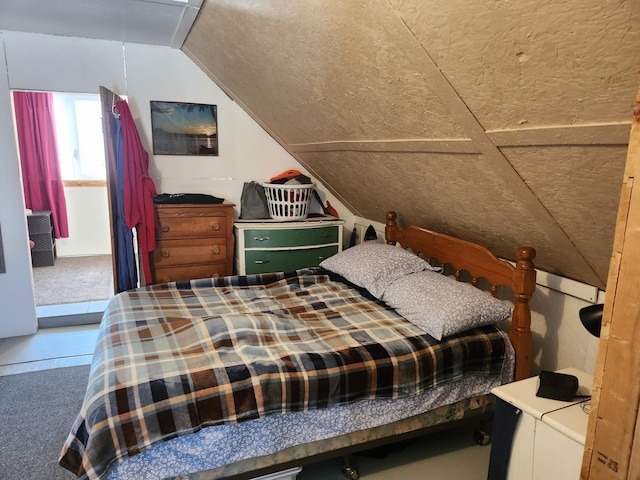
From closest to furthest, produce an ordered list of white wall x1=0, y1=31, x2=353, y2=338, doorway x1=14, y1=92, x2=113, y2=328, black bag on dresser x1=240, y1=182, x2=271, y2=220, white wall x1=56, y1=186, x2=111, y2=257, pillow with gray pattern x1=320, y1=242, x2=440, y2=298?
pillow with gray pattern x1=320, y1=242, x2=440, y2=298 < white wall x1=0, y1=31, x2=353, y2=338 < black bag on dresser x1=240, y1=182, x2=271, y2=220 < doorway x1=14, y1=92, x2=113, y2=328 < white wall x1=56, y1=186, x2=111, y2=257

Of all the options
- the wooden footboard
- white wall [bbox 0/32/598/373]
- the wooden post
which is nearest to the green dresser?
white wall [bbox 0/32/598/373]

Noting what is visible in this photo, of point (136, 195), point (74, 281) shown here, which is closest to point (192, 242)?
point (136, 195)

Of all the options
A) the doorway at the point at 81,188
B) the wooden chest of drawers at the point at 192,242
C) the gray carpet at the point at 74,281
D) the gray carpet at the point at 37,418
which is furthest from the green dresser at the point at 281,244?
the doorway at the point at 81,188

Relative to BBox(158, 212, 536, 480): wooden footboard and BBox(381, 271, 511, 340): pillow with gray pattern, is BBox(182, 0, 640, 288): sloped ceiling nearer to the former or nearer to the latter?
BBox(158, 212, 536, 480): wooden footboard

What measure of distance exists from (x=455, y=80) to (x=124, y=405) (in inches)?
59.0

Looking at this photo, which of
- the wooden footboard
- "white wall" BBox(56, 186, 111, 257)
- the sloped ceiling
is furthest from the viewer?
"white wall" BBox(56, 186, 111, 257)

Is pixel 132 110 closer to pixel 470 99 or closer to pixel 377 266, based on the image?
pixel 377 266

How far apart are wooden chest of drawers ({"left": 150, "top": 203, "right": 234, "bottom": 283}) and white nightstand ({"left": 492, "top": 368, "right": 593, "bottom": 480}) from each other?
216cm

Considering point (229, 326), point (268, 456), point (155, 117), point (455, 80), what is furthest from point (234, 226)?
point (455, 80)

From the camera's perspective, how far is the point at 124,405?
55.4 inches

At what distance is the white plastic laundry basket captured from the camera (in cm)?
322

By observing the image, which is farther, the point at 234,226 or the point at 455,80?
the point at 234,226

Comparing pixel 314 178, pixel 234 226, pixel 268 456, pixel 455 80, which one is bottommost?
pixel 268 456

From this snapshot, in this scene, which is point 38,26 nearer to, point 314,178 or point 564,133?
point 314,178
